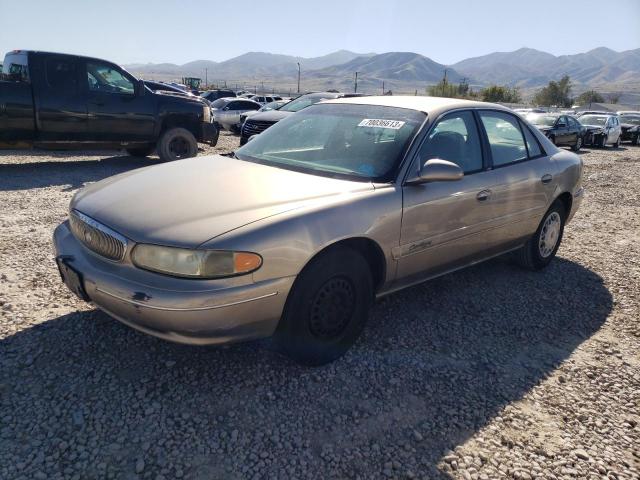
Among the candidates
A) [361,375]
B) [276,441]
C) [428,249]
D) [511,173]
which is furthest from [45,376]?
[511,173]

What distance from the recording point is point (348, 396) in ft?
9.02

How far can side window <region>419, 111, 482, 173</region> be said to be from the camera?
3486 millimetres

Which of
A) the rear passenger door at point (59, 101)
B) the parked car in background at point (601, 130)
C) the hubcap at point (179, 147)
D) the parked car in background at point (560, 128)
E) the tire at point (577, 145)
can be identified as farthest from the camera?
the parked car in background at point (601, 130)

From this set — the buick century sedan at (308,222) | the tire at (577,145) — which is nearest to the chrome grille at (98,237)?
the buick century sedan at (308,222)

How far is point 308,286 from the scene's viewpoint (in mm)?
2727

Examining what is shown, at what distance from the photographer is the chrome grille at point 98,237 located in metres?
2.60

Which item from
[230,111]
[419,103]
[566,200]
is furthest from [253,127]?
[419,103]

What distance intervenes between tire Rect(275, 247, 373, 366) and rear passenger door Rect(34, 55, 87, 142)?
7553 mm

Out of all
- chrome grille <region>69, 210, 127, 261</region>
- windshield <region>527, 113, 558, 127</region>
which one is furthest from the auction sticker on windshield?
windshield <region>527, 113, 558, 127</region>

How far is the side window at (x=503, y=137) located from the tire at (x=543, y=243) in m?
0.76

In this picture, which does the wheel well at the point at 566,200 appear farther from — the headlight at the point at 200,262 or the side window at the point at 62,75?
the side window at the point at 62,75

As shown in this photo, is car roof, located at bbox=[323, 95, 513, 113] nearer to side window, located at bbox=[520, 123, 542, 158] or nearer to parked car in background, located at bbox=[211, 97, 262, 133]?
side window, located at bbox=[520, 123, 542, 158]

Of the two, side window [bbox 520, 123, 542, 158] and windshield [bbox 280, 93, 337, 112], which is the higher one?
windshield [bbox 280, 93, 337, 112]

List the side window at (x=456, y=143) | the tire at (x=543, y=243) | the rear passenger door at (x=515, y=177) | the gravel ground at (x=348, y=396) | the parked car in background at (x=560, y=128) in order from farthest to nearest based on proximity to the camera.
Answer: the parked car in background at (x=560, y=128)
the tire at (x=543, y=243)
the rear passenger door at (x=515, y=177)
the side window at (x=456, y=143)
the gravel ground at (x=348, y=396)
